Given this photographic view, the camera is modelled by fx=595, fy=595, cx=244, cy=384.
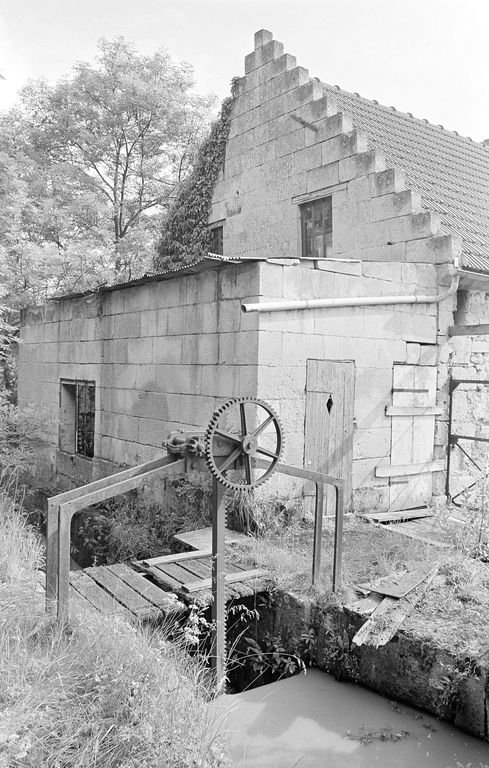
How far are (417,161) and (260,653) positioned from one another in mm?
8933

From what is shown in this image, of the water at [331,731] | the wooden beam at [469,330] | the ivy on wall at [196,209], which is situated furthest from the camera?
the ivy on wall at [196,209]

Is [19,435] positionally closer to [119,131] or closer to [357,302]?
[357,302]

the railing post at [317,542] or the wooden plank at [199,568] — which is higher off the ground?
the railing post at [317,542]

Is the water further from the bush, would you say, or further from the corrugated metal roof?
the bush

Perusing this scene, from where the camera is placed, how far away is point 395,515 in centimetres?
805

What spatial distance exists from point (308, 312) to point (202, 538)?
3.00 m

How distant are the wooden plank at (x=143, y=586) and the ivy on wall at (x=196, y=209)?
753 cm

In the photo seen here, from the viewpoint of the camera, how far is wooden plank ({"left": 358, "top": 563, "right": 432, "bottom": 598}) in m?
4.86

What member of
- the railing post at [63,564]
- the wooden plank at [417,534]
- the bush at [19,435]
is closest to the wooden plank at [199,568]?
the railing post at [63,564]

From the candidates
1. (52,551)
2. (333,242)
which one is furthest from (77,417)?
(52,551)

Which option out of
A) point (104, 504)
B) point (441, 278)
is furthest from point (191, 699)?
point (441, 278)

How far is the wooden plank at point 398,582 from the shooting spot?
191 inches

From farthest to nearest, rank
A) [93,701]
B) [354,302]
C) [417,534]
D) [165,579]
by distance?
[354,302], [417,534], [165,579], [93,701]

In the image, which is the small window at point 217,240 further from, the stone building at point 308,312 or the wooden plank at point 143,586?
the wooden plank at point 143,586
